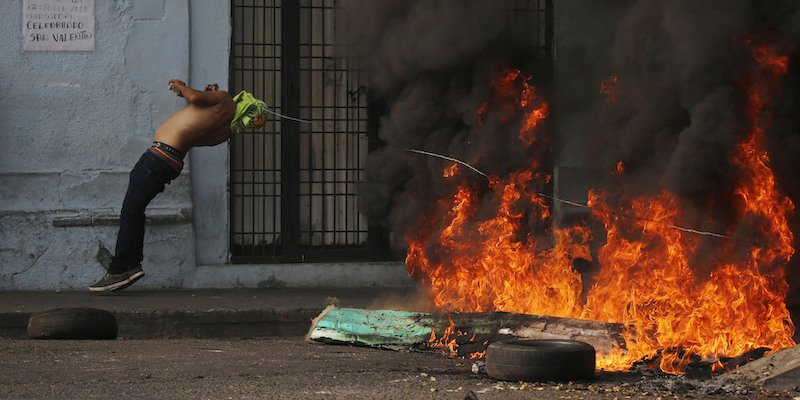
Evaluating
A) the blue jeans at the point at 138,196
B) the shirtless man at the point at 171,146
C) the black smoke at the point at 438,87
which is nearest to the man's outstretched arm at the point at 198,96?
the shirtless man at the point at 171,146

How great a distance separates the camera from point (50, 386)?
5188 mm

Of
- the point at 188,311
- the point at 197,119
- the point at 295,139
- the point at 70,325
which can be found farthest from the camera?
the point at 295,139

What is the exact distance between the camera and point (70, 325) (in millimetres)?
6988

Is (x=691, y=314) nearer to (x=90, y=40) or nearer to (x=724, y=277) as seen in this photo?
(x=724, y=277)

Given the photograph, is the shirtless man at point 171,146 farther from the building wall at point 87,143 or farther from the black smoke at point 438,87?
the black smoke at point 438,87

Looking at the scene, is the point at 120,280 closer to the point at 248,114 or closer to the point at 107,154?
the point at 107,154

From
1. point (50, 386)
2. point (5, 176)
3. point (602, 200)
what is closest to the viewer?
point (50, 386)

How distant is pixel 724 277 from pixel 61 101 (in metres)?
6.15

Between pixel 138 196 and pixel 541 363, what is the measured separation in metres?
4.42

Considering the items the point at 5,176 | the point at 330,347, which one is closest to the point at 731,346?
the point at 330,347

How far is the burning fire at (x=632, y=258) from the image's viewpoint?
20.0 feet

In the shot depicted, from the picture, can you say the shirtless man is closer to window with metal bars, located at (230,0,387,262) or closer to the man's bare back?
the man's bare back

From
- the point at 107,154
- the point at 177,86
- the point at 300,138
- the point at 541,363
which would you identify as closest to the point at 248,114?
the point at 177,86

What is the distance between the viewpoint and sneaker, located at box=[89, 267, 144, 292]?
8.62 metres
